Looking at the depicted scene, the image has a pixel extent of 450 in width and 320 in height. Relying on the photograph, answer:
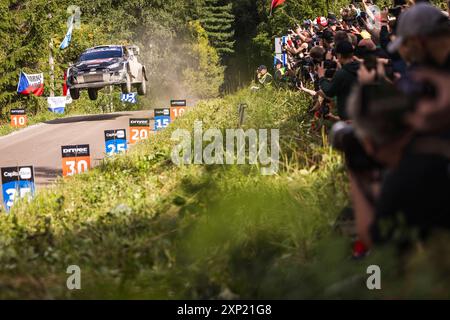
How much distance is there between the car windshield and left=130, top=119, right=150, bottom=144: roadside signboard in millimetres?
7230

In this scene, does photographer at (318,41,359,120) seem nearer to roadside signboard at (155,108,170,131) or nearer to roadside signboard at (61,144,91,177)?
roadside signboard at (61,144,91,177)

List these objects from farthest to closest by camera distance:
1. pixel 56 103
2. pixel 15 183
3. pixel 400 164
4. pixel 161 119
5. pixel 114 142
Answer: pixel 56 103 → pixel 161 119 → pixel 114 142 → pixel 15 183 → pixel 400 164

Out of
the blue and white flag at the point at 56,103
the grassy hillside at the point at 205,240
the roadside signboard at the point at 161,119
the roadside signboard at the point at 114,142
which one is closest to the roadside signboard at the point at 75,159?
the roadside signboard at the point at 114,142

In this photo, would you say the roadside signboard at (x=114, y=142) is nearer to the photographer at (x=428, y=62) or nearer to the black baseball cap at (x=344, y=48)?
the black baseball cap at (x=344, y=48)

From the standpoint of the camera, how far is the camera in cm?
386

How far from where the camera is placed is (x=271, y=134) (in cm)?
1105

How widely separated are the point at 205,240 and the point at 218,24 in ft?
300

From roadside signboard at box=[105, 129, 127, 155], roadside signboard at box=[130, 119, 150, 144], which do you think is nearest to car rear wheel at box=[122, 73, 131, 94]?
roadside signboard at box=[130, 119, 150, 144]

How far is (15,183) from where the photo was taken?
1183 cm

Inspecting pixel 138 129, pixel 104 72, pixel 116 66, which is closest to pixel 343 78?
pixel 138 129

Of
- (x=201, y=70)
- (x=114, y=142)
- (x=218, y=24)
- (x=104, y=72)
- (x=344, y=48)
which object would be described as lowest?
(x=201, y=70)

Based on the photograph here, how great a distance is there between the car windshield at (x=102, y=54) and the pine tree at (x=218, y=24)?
208 feet

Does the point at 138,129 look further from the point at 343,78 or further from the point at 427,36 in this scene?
the point at 427,36

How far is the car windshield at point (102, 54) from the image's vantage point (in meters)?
27.6
